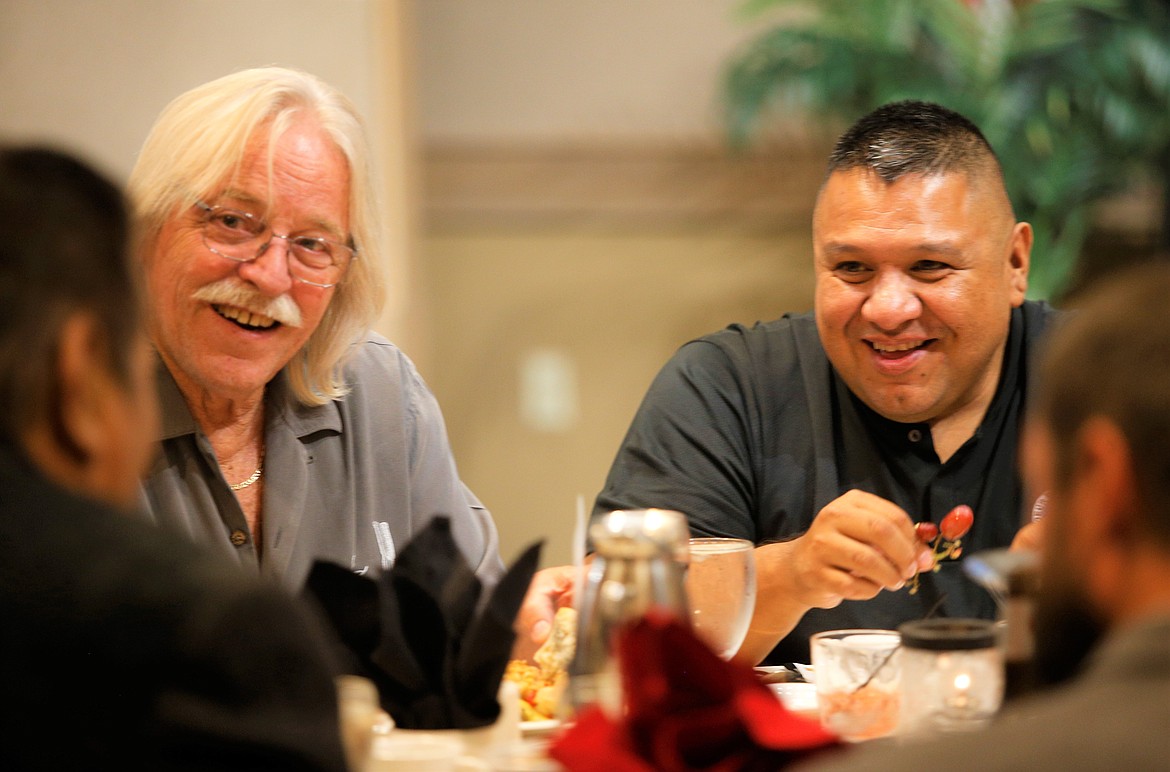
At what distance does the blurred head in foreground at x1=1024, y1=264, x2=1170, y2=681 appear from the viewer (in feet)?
2.32

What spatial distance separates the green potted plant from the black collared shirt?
1.80 m

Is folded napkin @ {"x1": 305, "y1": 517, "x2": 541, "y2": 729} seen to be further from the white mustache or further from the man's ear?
the man's ear

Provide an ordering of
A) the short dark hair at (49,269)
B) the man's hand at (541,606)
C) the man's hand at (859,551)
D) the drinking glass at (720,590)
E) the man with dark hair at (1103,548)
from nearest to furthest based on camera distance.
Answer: the man with dark hair at (1103,548) < the short dark hair at (49,269) < the drinking glass at (720,590) < the man's hand at (859,551) < the man's hand at (541,606)

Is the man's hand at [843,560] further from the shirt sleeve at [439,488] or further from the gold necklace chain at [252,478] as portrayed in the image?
the gold necklace chain at [252,478]

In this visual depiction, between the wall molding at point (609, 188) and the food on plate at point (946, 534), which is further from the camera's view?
the wall molding at point (609, 188)

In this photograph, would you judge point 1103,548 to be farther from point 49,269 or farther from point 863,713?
point 49,269

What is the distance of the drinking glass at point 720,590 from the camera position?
1301 millimetres

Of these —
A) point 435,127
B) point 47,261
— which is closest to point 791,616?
point 47,261

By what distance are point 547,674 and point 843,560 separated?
36cm

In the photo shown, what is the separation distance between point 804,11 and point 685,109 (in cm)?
52

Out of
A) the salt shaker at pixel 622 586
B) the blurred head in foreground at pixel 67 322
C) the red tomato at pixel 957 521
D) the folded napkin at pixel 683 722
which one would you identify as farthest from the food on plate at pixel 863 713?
the blurred head in foreground at pixel 67 322

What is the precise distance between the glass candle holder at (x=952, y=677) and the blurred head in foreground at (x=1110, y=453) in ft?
1.03

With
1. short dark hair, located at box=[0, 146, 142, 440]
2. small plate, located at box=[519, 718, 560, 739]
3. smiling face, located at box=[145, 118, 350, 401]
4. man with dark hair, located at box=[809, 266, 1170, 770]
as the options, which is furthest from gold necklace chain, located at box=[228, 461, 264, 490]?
man with dark hair, located at box=[809, 266, 1170, 770]

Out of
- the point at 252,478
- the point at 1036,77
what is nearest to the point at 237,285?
the point at 252,478
